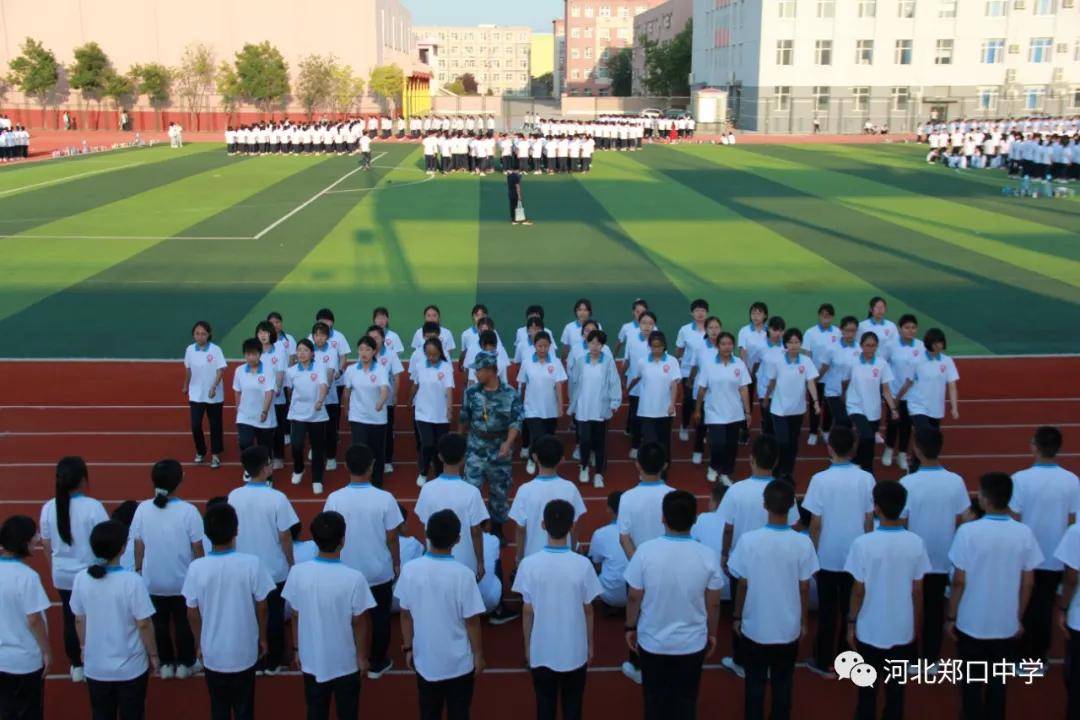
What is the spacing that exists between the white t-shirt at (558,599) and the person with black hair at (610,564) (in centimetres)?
195

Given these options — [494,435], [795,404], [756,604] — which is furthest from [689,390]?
[756,604]

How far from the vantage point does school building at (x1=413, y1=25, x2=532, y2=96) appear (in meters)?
197

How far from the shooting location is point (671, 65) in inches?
3489

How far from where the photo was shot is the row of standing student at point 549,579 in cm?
535

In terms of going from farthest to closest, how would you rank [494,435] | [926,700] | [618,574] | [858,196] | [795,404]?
1. [858,196]
2. [795,404]
3. [494,435]
4. [618,574]
5. [926,700]

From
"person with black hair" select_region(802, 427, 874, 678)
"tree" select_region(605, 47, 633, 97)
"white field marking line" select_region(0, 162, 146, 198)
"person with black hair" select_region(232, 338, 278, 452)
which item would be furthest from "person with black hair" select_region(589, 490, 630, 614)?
"tree" select_region(605, 47, 633, 97)

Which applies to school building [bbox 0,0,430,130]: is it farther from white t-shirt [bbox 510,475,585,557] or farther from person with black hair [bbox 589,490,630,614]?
white t-shirt [bbox 510,475,585,557]

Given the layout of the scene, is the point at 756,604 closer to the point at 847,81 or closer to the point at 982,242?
the point at 982,242

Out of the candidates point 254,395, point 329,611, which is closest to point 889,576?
point 329,611

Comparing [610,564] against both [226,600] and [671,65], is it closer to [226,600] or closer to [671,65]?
[226,600]

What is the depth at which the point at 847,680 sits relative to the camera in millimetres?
6758

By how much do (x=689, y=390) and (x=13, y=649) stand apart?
8.08 metres

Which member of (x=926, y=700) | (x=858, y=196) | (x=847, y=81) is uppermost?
(x=847, y=81)

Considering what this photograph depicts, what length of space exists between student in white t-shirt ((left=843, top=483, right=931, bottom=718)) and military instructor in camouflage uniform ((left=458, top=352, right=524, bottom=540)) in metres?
3.38
